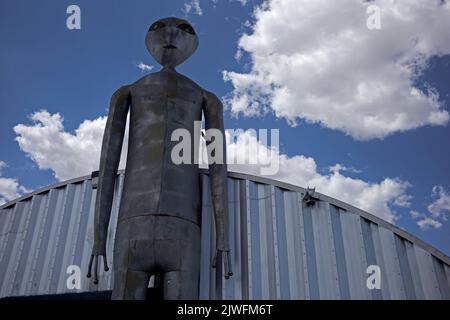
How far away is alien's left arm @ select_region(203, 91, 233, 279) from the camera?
18.8 ft

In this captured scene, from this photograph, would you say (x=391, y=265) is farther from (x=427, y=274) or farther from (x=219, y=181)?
(x=219, y=181)

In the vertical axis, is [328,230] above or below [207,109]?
below

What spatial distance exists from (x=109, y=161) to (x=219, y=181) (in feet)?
5.06

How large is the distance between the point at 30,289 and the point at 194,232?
12.3 ft

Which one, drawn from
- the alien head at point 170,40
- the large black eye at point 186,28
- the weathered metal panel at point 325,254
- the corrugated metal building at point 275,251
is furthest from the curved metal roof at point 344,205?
the large black eye at point 186,28

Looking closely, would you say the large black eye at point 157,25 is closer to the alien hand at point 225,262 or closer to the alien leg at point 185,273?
the alien leg at point 185,273

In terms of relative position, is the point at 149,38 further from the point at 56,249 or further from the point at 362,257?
the point at 362,257

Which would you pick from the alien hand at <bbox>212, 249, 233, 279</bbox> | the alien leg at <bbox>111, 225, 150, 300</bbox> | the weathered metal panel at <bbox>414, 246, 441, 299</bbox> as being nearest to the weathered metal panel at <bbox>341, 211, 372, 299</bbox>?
the weathered metal panel at <bbox>414, 246, 441, 299</bbox>

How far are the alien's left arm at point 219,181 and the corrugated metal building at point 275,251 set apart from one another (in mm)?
961

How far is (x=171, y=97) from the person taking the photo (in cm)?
623

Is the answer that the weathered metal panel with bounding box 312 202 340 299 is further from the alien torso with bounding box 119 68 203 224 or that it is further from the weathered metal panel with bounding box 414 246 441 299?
the alien torso with bounding box 119 68 203 224

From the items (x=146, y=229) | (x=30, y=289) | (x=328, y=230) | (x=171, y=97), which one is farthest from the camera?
(x=30, y=289)
